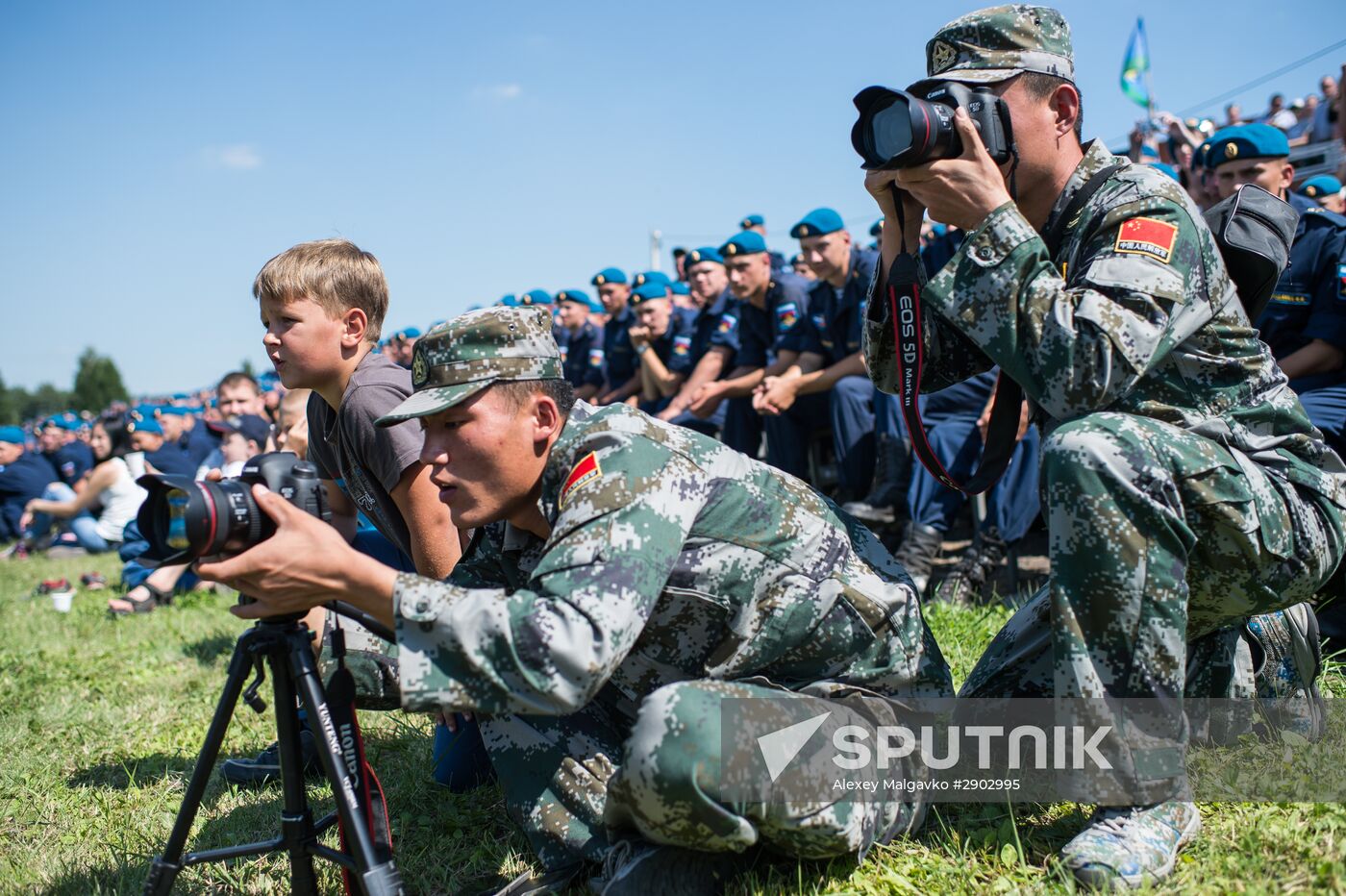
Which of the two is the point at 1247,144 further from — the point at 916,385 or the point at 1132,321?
the point at 1132,321

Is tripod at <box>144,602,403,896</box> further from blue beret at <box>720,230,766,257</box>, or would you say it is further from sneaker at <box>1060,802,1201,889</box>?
blue beret at <box>720,230,766,257</box>

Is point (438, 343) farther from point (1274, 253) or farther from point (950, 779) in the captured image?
point (1274, 253)

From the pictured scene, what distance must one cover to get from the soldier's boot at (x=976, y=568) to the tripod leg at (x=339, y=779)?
3544mm

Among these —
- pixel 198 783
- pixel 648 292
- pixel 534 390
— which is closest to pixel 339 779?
pixel 198 783

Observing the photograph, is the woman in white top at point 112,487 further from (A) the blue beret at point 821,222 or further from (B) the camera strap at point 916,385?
(B) the camera strap at point 916,385

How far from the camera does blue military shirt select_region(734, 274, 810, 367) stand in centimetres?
710

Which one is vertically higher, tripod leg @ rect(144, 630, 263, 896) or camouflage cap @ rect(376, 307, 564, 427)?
camouflage cap @ rect(376, 307, 564, 427)

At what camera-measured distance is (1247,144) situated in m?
4.78

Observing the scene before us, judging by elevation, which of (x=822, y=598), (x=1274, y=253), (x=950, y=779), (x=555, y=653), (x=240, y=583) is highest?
(x=1274, y=253)

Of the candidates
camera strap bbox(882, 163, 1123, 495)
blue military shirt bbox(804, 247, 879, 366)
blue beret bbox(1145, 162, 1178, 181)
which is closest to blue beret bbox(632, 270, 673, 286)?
blue military shirt bbox(804, 247, 879, 366)

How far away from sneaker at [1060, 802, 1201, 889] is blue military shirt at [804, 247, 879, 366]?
443 centimetres

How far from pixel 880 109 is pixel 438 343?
3.83 feet

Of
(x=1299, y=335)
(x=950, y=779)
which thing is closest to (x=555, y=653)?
(x=950, y=779)

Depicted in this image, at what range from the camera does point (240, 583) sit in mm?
1892
